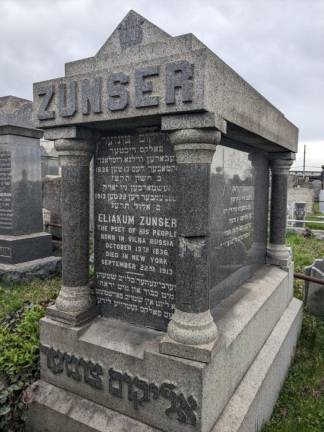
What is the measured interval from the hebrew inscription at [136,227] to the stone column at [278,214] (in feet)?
7.89

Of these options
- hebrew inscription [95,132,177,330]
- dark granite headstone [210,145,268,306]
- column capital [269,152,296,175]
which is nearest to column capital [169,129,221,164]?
hebrew inscription [95,132,177,330]

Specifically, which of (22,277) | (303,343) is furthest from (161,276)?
(22,277)

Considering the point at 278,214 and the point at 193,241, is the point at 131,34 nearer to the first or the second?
the point at 193,241

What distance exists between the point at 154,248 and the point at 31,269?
4230 mm

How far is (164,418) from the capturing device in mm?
2393

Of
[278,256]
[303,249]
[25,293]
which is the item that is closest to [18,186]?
[25,293]

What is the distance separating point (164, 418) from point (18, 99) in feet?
20.4

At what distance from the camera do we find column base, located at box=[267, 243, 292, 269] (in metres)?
4.66

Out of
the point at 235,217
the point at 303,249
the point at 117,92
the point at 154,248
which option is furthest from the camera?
the point at 303,249

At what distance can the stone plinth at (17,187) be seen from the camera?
21.2 feet

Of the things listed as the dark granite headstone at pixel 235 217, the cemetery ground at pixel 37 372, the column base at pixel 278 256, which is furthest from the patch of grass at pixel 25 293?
the column base at pixel 278 256

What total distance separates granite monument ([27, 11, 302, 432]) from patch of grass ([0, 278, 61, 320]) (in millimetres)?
1881

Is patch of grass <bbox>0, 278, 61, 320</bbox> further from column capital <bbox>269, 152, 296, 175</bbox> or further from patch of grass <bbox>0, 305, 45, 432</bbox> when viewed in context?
column capital <bbox>269, 152, 296, 175</bbox>

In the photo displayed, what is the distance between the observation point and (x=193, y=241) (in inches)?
92.8
